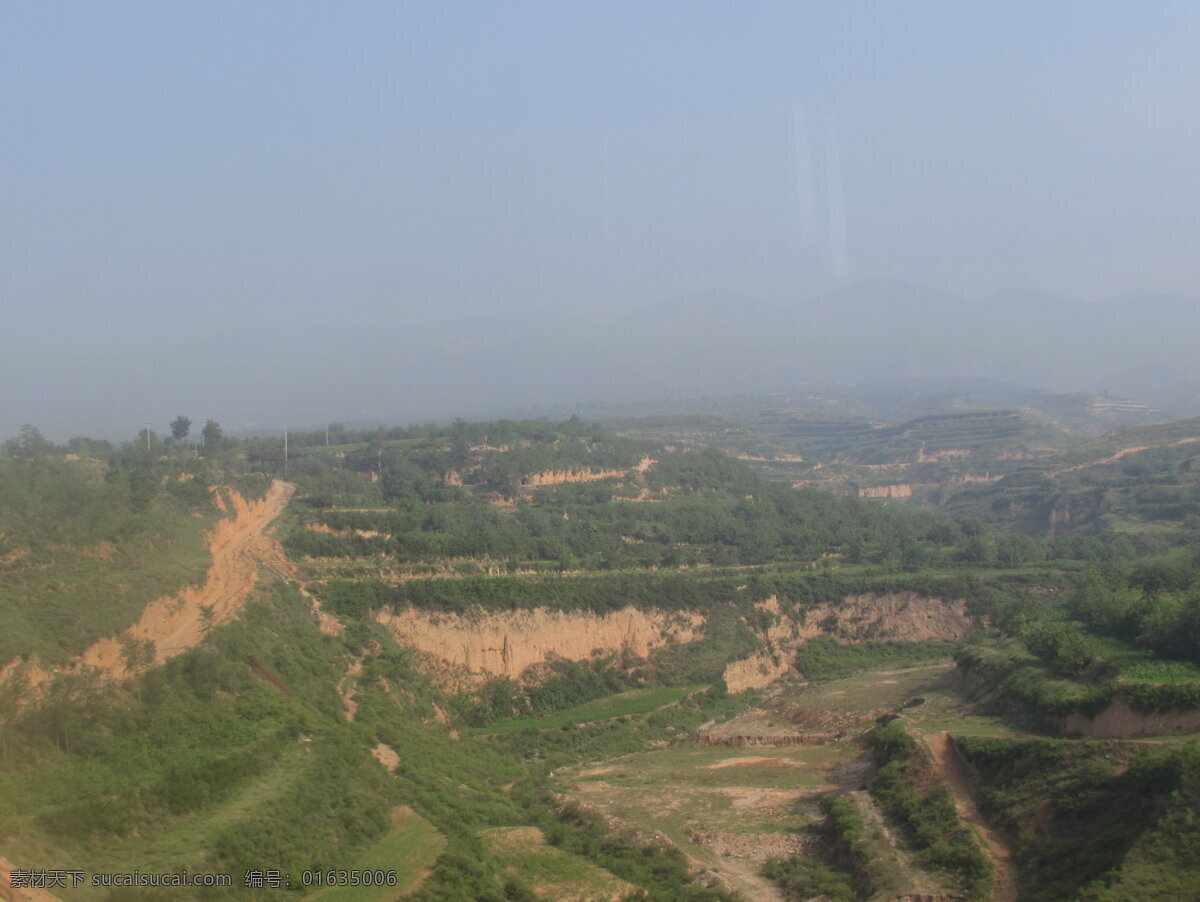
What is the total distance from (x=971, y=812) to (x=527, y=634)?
20.1 metres

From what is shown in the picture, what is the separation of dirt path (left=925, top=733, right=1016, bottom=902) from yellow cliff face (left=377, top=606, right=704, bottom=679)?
17204mm

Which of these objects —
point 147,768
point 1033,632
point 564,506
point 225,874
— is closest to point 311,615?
point 147,768

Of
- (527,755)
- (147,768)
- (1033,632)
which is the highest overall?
(147,768)

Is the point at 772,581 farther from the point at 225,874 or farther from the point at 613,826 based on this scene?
the point at 225,874

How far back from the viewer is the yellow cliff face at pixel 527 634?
117 feet

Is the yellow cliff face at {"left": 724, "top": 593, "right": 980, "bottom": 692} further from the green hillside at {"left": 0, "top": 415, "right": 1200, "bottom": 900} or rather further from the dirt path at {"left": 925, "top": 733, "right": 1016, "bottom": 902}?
the dirt path at {"left": 925, "top": 733, "right": 1016, "bottom": 902}

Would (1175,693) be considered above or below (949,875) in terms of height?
above

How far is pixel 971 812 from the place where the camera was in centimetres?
2111

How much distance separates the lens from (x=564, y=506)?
58.6 m

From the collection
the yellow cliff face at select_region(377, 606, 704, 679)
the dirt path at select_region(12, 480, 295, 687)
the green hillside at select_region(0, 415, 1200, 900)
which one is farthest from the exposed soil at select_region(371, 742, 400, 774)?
the yellow cliff face at select_region(377, 606, 704, 679)

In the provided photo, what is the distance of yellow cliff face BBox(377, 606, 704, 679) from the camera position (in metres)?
35.7

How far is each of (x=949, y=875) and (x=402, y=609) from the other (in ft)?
71.8

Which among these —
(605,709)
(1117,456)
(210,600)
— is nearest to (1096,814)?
(605,709)

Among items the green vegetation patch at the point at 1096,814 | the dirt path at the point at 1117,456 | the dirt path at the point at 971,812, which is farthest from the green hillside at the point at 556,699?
the dirt path at the point at 1117,456
